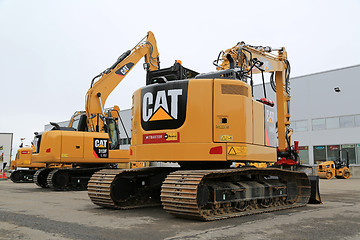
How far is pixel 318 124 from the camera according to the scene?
31672 mm

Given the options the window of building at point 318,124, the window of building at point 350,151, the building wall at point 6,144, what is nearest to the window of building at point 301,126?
the window of building at point 318,124

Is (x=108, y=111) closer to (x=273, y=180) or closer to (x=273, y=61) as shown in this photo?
(x=273, y=61)

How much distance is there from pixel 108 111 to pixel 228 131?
10.2 meters

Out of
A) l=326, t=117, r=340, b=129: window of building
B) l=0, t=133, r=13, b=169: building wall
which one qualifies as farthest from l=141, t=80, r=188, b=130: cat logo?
l=0, t=133, r=13, b=169: building wall

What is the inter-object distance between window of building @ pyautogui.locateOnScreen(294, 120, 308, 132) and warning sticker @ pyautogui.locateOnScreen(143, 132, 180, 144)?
27.7 metres

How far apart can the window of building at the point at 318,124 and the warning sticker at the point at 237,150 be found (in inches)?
1050

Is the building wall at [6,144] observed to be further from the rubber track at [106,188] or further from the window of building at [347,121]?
the rubber track at [106,188]

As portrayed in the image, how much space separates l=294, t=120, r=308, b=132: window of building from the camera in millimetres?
32531

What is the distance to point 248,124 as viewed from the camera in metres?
7.32

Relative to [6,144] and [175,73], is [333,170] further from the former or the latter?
[6,144]

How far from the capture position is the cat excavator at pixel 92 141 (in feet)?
45.5

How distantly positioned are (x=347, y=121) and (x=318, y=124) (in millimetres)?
2498

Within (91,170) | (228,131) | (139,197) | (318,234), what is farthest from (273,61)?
(91,170)

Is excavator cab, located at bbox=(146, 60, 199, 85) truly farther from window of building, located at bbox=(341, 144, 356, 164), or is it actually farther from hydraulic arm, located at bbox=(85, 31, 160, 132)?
window of building, located at bbox=(341, 144, 356, 164)
